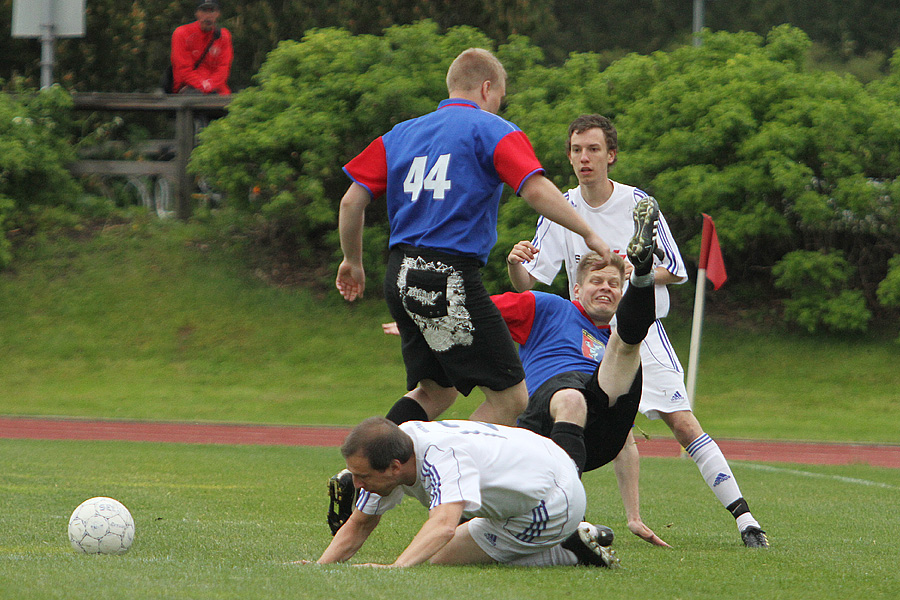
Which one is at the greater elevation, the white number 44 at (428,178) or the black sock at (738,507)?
the white number 44 at (428,178)

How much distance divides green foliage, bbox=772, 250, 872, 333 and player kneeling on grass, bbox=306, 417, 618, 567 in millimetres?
12544

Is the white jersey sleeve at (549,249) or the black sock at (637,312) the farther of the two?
the white jersey sleeve at (549,249)

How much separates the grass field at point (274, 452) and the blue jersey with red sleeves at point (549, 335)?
95 cm

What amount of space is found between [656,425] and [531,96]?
5754 mm

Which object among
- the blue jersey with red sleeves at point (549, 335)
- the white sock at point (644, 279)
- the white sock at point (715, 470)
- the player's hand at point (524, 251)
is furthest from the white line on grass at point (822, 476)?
the white sock at point (644, 279)

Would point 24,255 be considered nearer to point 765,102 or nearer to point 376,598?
point 765,102

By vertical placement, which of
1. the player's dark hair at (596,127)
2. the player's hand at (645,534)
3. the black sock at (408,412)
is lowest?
the player's hand at (645,534)

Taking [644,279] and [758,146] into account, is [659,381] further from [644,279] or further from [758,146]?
[758,146]

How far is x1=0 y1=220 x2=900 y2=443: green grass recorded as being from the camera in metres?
14.8

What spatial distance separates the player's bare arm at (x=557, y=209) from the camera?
16.2 feet

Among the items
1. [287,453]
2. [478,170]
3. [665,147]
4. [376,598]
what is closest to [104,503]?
[376,598]

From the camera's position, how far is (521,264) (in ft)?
19.4

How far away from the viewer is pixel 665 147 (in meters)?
16.3

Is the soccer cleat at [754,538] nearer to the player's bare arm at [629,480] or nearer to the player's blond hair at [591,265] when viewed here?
the player's bare arm at [629,480]
